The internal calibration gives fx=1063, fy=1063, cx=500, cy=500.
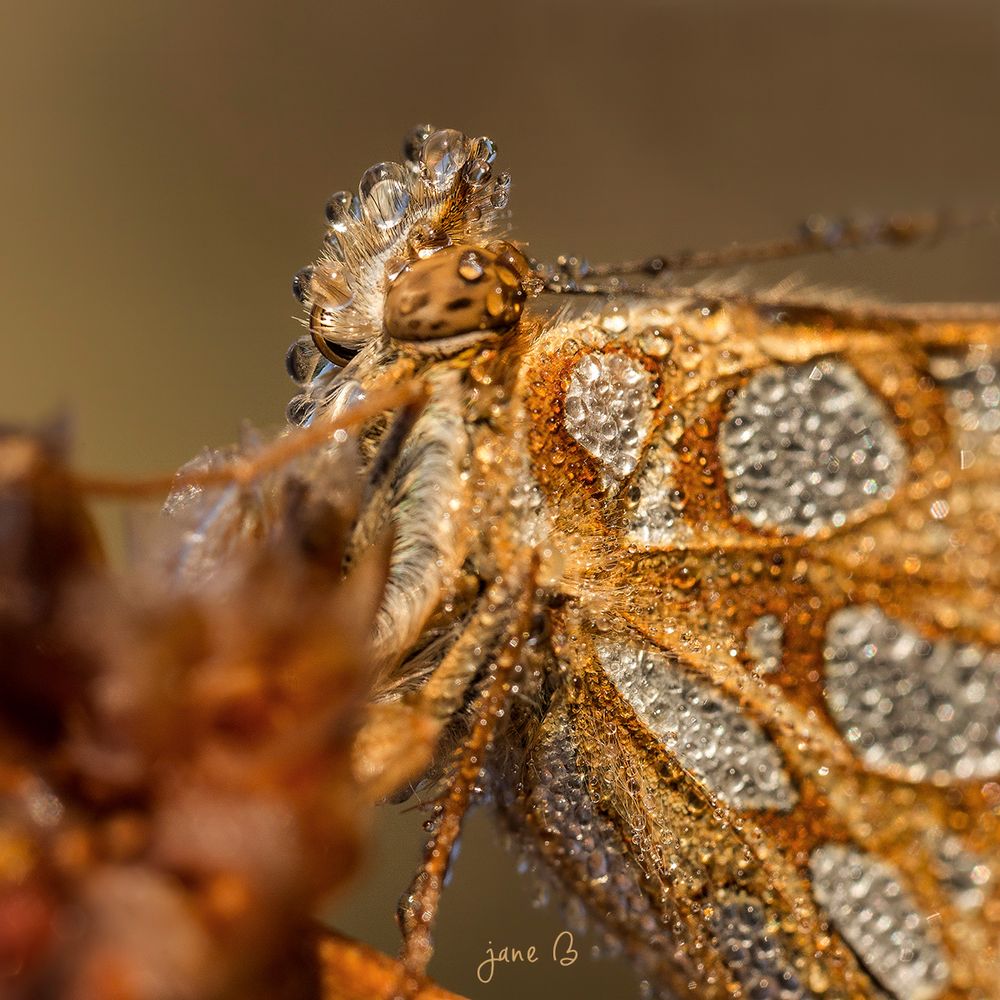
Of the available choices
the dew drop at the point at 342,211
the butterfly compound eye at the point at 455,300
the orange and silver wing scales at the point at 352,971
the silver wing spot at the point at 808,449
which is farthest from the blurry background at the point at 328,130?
the orange and silver wing scales at the point at 352,971

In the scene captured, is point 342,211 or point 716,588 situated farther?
point 342,211

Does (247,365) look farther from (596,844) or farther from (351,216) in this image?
(596,844)

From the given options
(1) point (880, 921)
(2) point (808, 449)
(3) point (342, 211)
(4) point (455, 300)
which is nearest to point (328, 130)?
(3) point (342, 211)

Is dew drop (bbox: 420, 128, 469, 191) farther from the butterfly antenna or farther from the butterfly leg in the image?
the butterfly leg

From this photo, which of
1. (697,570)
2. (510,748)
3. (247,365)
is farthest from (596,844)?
(247,365)

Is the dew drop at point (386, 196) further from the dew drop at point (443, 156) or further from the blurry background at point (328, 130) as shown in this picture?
the blurry background at point (328, 130)
